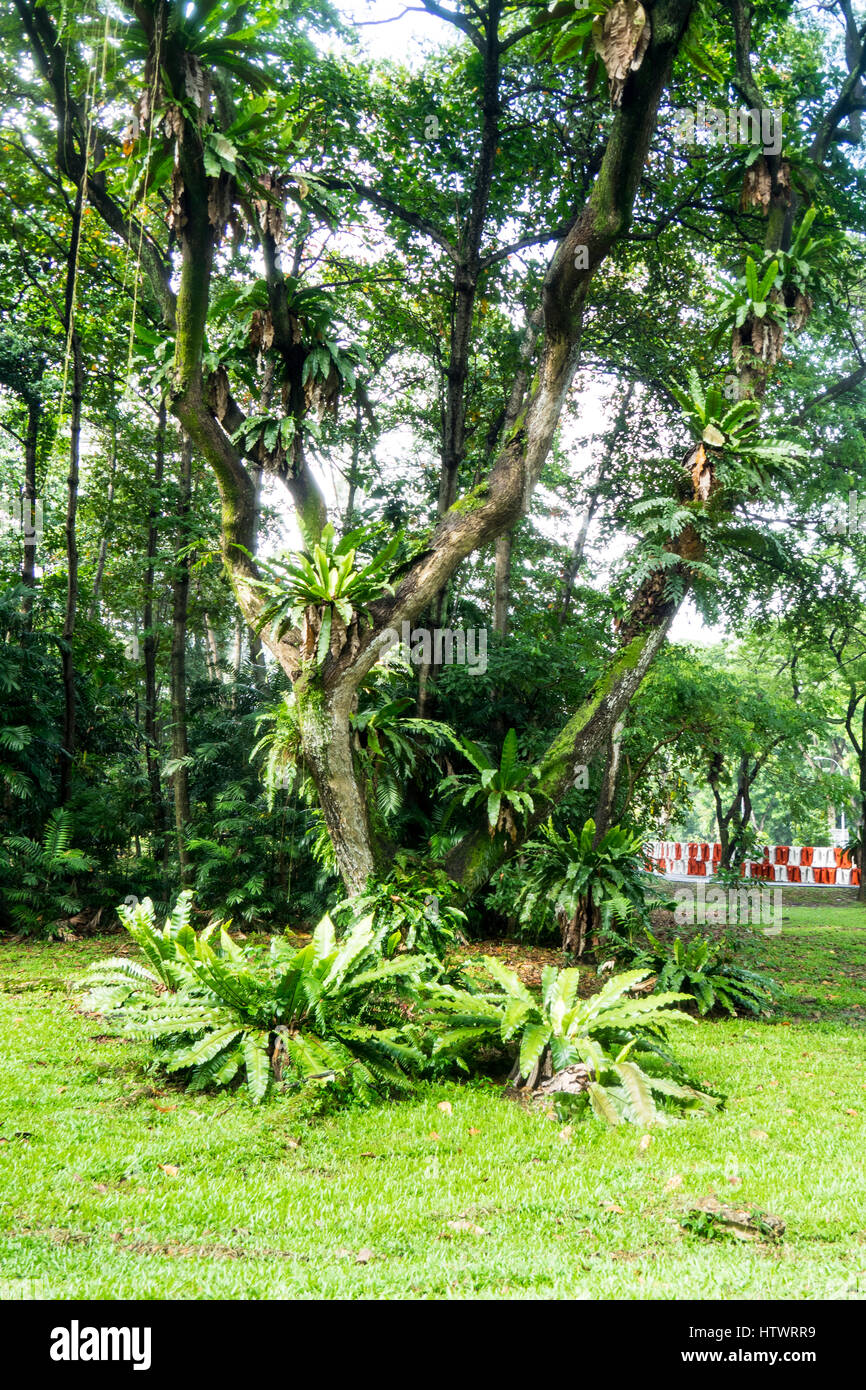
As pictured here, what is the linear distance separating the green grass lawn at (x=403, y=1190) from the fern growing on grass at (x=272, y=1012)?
0.21 meters

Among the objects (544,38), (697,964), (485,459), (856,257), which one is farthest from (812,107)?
(697,964)

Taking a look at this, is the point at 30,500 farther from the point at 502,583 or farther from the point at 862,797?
the point at 862,797

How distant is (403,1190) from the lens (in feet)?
11.4

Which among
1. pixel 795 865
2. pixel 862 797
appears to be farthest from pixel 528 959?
pixel 795 865

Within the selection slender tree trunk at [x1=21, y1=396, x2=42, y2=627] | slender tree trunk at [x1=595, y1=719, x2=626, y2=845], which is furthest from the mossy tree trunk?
slender tree trunk at [x1=21, y1=396, x2=42, y2=627]

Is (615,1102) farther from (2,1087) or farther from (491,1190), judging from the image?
(2,1087)

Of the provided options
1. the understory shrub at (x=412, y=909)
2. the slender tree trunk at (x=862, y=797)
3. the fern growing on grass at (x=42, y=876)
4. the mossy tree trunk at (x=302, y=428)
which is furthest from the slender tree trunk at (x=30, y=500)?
the slender tree trunk at (x=862, y=797)

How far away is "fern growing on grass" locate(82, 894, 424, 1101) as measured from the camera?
186 inches

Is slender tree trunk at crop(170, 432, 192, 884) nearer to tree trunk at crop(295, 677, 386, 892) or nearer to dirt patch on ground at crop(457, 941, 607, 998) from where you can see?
dirt patch on ground at crop(457, 941, 607, 998)

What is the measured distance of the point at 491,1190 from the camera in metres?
3.55

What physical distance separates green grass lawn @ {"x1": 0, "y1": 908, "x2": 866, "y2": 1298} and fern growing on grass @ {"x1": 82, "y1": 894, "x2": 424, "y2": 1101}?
21 centimetres

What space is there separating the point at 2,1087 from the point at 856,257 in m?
15.0

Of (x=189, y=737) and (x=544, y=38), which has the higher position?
(x=544, y=38)

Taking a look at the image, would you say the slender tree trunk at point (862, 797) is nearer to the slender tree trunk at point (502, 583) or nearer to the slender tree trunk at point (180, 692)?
the slender tree trunk at point (502, 583)
